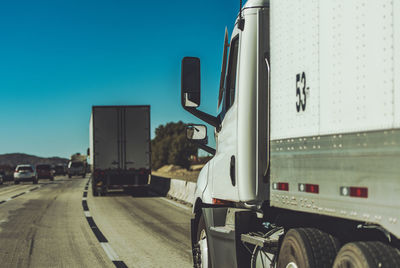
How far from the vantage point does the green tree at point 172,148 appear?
399ft

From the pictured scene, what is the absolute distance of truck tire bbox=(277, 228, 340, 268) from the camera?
4025 millimetres

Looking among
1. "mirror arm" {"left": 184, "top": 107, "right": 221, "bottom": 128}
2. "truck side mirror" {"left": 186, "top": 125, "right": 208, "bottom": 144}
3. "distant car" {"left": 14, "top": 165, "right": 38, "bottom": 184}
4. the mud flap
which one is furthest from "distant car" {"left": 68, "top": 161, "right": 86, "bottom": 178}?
the mud flap

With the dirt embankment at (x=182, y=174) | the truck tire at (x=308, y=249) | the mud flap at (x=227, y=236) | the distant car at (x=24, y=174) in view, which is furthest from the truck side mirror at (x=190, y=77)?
the distant car at (x=24, y=174)

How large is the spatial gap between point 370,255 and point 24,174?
163ft

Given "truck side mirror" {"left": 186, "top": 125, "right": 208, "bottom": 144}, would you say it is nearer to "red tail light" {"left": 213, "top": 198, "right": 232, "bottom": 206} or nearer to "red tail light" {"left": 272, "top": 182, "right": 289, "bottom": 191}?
"red tail light" {"left": 213, "top": 198, "right": 232, "bottom": 206}

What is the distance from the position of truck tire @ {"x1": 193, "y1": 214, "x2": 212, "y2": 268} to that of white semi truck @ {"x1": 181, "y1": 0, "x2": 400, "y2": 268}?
2 centimetres

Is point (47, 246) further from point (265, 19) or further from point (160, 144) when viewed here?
point (160, 144)

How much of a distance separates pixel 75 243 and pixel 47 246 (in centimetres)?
61

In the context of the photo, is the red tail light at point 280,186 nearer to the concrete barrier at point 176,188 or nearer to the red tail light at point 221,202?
the red tail light at point 221,202

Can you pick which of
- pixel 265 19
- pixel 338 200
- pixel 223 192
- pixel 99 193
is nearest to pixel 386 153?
pixel 338 200

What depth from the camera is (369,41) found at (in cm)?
335

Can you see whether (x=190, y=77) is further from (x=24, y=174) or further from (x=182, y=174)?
(x=182, y=174)

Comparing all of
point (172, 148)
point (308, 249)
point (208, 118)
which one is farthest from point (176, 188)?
point (172, 148)

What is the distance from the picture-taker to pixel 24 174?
4978 cm
